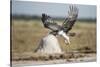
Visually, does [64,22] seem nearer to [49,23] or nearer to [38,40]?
[49,23]

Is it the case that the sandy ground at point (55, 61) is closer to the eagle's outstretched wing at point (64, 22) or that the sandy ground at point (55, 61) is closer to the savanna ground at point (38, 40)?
the savanna ground at point (38, 40)

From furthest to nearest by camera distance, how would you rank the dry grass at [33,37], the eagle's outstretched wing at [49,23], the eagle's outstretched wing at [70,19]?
the eagle's outstretched wing at [70,19] → the eagle's outstretched wing at [49,23] → the dry grass at [33,37]

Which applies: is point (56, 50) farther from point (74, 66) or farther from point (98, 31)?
point (98, 31)

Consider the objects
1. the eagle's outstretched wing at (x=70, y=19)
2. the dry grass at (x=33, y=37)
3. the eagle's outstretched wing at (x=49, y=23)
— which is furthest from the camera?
the eagle's outstretched wing at (x=70, y=19)

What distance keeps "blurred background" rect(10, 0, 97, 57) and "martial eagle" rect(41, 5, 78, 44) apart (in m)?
0.04

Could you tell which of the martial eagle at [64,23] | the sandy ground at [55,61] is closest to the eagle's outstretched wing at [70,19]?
the martial eagle at [64,23]

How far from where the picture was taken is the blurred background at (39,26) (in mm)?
2260

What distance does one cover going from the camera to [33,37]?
2.34 meters

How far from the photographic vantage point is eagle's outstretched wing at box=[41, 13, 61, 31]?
2.39 m

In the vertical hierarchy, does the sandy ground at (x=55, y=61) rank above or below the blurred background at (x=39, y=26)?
below

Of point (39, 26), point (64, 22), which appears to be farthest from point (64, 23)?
point (39, 26)

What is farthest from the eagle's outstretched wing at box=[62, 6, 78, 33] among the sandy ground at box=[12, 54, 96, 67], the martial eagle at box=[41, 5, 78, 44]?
the sandy ground at box=[12, 54, 96, 67]

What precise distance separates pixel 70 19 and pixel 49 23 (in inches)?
11.1

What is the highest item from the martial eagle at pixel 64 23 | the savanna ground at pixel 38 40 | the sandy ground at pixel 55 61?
the martial eagle at pixel 64 23
